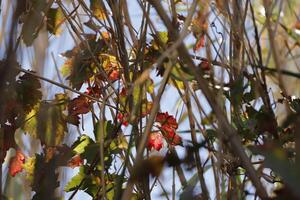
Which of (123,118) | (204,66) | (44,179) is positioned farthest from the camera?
(123,118)

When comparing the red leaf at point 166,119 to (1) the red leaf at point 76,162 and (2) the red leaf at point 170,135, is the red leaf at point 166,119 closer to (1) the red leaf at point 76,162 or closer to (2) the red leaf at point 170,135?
(2) the red leaf at point 170,135

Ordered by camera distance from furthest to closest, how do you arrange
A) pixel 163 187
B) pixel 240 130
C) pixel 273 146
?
pixel 163 187 < pixel 240 130 < pixel 273 146

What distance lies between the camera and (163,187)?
35.4 inches

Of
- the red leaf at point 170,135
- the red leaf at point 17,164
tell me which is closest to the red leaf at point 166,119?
the red leaf at point 170,135

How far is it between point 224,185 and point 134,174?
17.7 inches

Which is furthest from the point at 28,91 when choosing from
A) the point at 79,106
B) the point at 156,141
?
the point at 156,141

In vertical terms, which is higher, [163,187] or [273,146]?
[163,187]

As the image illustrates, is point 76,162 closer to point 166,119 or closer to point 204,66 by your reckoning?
point 166,119

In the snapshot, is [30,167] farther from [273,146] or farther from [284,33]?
[273,146]

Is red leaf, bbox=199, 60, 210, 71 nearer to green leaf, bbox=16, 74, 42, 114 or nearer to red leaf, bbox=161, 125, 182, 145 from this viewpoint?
red leaf, bbox=161, 125, 182, 145

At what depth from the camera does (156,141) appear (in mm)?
949

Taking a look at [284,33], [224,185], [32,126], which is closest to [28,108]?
[32,126]

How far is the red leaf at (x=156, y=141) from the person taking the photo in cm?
94

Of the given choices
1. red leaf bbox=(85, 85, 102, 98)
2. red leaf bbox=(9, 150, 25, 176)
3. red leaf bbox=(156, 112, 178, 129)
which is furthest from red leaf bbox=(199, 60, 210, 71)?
red leaf bbox=(9, 150, 25, 176)
